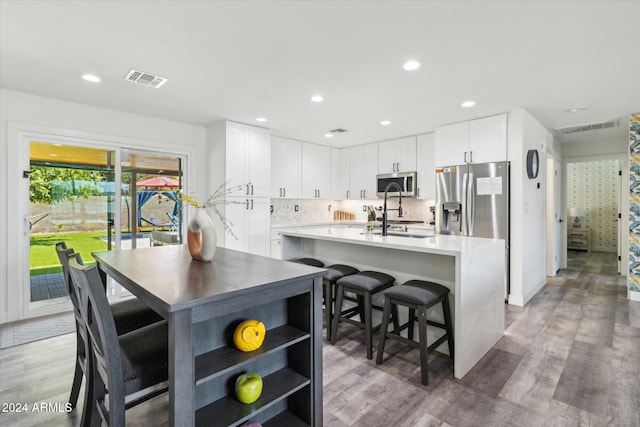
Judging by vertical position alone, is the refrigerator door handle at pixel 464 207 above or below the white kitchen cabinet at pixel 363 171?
below

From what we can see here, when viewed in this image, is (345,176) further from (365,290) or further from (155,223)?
(365,290)

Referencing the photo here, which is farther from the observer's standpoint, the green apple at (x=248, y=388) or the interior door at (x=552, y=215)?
the interior door at (x=552, y=215)

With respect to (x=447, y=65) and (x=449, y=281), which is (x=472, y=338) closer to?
(x=449, y=281)

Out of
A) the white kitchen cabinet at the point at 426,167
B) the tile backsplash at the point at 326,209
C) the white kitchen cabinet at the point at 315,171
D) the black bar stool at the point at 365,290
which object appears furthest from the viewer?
the white kitchen cabinet at the point at 315,171

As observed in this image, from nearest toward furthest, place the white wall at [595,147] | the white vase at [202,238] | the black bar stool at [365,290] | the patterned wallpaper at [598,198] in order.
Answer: the white vase at [202,238] < the black bar stool at [365,290] < the white wall at [595,147] < the patterned wallpaper at [598,198]

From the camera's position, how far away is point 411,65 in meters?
2.60

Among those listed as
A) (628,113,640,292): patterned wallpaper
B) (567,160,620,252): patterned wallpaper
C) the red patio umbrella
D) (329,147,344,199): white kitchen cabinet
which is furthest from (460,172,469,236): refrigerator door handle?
(567,160,620,252): patterned wallpaper

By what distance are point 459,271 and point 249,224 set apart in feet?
10.6


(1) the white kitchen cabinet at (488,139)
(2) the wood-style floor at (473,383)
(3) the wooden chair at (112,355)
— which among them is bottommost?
(2) the wood-style floor at (473,383)

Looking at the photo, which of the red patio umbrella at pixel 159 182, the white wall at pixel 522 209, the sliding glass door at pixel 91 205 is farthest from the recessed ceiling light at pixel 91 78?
A: the white wall at pixel 522 209

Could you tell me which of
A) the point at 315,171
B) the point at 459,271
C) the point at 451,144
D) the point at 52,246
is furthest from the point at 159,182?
the point at 451,144

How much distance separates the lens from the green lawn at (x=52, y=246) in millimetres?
3516

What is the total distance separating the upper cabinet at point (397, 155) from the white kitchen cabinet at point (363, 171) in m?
0.15

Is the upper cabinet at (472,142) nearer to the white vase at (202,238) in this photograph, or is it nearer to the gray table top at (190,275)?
the gray table top at (190,275)
